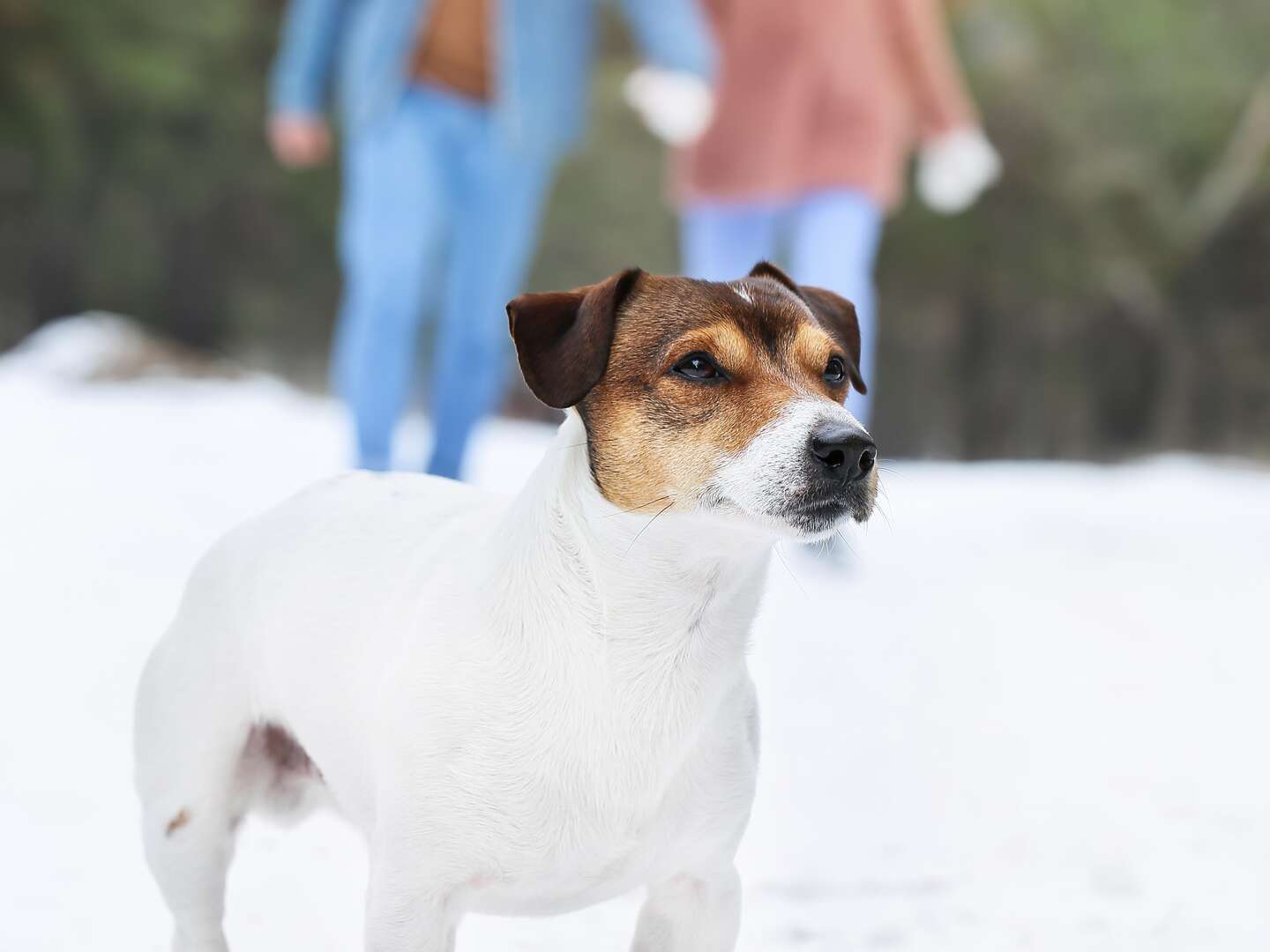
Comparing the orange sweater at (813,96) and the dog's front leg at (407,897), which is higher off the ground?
the orange sweater at (813,96)

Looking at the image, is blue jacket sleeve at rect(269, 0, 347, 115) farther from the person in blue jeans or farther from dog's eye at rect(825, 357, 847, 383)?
dog's eye at rect(825, 357, 847, 383)

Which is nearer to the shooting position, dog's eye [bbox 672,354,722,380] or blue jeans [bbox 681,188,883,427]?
dog's eye [bbox 672,354,722,380]

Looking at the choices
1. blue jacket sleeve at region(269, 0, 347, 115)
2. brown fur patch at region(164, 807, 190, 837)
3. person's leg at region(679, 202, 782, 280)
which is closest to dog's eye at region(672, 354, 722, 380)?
brown fur patch at region(164, 807, 190, 837)

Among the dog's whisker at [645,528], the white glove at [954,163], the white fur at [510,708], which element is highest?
the white glove at [954,163]

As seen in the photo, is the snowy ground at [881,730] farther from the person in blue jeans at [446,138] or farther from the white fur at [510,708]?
the person in blue jeans at [446,138]

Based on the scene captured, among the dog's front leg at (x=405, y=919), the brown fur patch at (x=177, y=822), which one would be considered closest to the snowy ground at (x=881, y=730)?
the brown fur patch at (x=177, y=822)

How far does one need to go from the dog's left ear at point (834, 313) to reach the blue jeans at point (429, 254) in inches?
73.3

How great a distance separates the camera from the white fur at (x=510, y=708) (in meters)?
1.16

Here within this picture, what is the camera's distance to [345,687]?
1281 millimetres

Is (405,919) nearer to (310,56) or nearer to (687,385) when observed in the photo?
(687,385)

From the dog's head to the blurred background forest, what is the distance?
6456mm

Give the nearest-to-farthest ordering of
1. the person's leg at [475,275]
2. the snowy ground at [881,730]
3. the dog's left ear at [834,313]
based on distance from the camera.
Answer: the dog's left ear at [834,313]
the snowy ground at [881,730]
the person's leg at [475,275]

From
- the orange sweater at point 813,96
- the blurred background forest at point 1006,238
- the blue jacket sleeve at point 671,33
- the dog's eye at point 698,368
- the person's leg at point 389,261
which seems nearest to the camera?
the dog's eye at point 698,368

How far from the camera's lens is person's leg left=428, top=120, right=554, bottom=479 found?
3369 mm
